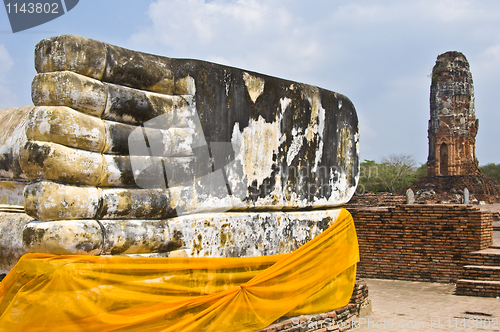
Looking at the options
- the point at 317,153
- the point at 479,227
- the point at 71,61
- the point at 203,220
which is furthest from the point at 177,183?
the point at 479,227

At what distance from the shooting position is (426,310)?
6066 mm

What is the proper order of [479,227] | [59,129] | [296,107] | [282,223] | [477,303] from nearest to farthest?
[59,129] → [282,223] → [296,107] → [477,303] → [479,227]

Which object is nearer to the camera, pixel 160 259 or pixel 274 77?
pixel 160 259

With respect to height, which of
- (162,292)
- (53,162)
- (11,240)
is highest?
(53,162)

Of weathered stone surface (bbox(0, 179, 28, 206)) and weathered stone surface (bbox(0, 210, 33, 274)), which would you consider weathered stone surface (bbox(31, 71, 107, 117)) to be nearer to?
weathered stone surface (bbox(0, 210, 33, 274))

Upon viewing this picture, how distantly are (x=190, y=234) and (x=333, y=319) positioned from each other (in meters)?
1.86

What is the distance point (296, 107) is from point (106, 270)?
2240mm

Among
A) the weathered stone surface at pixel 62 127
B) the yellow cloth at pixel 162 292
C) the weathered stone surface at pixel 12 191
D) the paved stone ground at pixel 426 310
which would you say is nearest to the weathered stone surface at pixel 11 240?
the weathered stone surface at pixel 12 191

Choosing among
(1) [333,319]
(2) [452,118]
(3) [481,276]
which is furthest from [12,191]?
(2) [452,118]

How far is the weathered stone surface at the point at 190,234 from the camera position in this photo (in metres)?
2.55

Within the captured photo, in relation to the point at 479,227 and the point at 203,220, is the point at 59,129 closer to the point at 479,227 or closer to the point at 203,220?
the point at 203,220

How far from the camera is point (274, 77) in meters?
4.00

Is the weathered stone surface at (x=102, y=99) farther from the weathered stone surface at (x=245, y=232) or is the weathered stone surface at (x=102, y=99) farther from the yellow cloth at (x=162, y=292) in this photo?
the yellow cloth at (x=162, y=292)

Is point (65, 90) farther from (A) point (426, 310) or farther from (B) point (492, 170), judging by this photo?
(B) point (492, 170)
